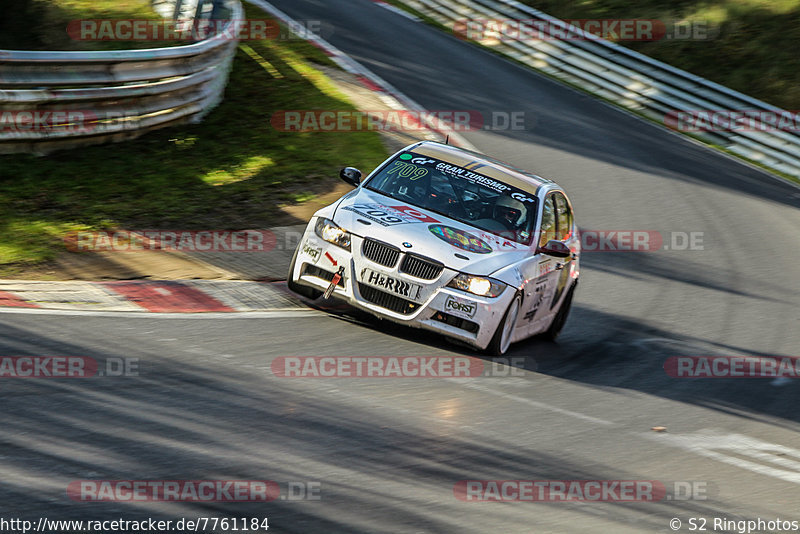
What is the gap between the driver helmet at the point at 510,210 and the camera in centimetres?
970

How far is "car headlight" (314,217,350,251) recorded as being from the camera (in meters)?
9.03

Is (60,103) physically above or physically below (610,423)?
above

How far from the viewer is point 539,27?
28.4 metres

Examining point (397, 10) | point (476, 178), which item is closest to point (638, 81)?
point (397, 10)

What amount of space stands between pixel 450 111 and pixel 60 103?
406 inches

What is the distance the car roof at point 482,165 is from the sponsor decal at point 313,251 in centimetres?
185

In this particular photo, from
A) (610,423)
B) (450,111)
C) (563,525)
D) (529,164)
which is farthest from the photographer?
(450,111)

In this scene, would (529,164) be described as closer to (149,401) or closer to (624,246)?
(624,246)

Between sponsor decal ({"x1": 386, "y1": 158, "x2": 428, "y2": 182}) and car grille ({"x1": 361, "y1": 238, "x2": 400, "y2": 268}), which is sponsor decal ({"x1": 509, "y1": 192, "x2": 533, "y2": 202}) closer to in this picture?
sponsor decal ({"x1": 386, "y1": 158, "x2": 428, "y2": 182})

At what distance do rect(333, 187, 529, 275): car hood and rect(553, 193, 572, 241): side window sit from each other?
114 cm

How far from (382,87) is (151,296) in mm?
13381

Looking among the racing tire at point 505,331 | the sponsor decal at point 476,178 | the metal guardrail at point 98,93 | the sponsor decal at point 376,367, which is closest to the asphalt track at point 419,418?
the sponsor decal at point 376,367

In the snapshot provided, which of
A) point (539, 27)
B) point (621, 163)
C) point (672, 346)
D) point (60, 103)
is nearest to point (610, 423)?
point (672, 346)

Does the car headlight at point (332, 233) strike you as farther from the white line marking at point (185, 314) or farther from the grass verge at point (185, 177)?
the grass verge at point (185, 177)
